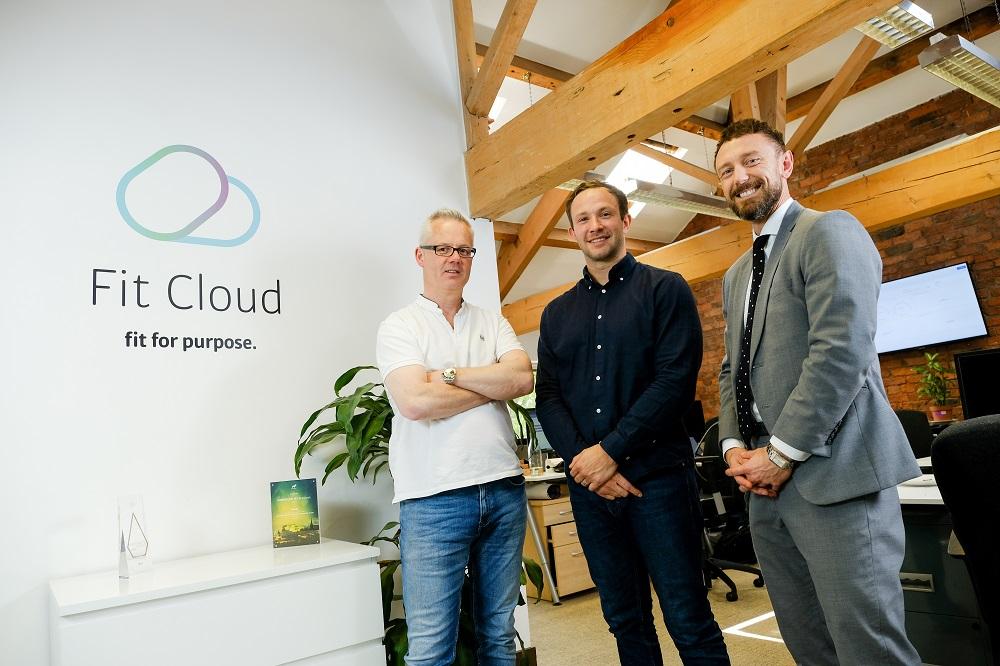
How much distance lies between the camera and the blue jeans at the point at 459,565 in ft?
5.79

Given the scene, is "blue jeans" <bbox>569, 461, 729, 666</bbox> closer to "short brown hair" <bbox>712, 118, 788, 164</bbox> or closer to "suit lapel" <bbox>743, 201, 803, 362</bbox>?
"suit lapel" <bbox>743, 201, 803, 362</bbox>

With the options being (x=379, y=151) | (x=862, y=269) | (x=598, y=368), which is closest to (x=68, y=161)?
(x=379, y=151)

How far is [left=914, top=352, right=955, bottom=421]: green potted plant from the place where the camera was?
6172mm

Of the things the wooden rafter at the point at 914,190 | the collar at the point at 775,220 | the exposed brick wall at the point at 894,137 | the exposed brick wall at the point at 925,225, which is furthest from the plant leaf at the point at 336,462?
the exposed brick wall at the point at 894,137

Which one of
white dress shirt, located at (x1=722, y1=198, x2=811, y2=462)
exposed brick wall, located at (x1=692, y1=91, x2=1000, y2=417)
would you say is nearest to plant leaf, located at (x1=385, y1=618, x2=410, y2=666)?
white dress shirt, located at (x1=722, y1=198, x2=811, y2=462)

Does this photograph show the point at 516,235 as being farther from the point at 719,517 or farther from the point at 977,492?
the point at 977,492

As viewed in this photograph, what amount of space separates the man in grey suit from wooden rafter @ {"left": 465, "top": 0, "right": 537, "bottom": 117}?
173cm

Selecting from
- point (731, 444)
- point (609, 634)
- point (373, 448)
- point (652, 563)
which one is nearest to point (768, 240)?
point (731, 444)

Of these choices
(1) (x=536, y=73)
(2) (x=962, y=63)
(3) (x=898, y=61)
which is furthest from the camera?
(3) (x=898, y=61)

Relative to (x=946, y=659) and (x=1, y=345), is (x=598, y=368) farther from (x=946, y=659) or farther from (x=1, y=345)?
(x=1, y=345)

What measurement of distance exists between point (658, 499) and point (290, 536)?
127cm

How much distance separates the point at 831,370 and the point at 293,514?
1737mm

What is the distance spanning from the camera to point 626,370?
1.82 metres

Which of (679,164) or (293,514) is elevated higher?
(679,164)
